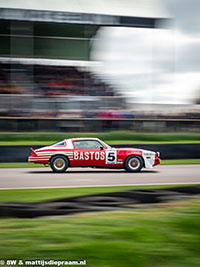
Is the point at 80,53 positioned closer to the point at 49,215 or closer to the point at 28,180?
the point at 28,180

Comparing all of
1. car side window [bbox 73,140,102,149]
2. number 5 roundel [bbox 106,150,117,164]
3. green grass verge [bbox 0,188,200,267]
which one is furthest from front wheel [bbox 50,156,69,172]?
green grass verge [bbox 0,188,200,267]

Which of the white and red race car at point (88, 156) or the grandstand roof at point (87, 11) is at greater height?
the grandstand roof at point (87, 11)

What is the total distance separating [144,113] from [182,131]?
2021 millimetres

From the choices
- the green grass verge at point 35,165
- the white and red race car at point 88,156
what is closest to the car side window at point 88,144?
the white and red race car at point 88,156

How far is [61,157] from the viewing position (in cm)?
1075

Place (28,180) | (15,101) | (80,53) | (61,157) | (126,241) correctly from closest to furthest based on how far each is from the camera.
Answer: (126,241), (28,180), (61,157), (15,101), (80,53)

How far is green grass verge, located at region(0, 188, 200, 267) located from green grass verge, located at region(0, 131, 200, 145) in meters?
11.3

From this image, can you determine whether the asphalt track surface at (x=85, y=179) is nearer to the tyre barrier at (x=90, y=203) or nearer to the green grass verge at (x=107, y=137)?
the tyre barrier at (x=90, y=203)

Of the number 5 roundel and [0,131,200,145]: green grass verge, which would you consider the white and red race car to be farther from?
[0,131,200,145]: green grass verge

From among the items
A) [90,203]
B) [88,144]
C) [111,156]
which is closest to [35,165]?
[88,144]

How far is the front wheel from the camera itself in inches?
423

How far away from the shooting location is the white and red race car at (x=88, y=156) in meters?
10.7

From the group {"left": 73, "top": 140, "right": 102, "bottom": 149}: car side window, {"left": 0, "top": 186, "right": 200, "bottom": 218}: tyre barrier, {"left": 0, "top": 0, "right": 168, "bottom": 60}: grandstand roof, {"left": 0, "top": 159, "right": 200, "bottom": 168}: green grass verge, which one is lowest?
{"left": 0, "top": 159, "right": 200, "bottom": 168}: green grass verge

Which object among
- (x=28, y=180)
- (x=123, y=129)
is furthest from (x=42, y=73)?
(x=28, y=180)
